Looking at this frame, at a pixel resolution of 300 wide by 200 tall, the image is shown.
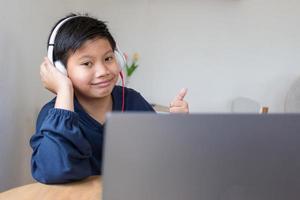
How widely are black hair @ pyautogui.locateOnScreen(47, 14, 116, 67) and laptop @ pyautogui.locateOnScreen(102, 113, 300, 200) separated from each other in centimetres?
58

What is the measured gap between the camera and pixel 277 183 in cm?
50

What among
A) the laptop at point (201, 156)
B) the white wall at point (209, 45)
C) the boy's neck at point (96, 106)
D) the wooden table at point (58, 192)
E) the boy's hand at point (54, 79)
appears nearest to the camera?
the laptop at point (201, 156)

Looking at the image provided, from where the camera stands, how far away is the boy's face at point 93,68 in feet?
3.13

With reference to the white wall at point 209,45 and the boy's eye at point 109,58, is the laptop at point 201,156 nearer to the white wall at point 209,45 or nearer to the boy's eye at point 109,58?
the boy's eye at point 109,58

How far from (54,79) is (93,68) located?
0.11 m

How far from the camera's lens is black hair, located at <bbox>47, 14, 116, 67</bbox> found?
96 centimetres

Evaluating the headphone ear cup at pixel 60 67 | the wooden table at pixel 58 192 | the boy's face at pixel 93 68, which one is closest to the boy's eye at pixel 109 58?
the boy's face at pixel 93 68

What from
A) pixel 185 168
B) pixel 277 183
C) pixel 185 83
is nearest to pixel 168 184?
pixel 185 168

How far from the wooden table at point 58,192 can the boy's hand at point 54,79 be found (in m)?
0.25

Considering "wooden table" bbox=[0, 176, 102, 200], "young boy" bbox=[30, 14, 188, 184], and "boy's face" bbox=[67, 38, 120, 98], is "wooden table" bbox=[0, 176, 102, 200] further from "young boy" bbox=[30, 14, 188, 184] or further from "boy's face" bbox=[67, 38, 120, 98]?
"boy's face" bbox=[67, 38, 120, 98]

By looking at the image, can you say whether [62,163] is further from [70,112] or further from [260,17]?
[260,17]

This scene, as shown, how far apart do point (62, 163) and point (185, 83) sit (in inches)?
57.6

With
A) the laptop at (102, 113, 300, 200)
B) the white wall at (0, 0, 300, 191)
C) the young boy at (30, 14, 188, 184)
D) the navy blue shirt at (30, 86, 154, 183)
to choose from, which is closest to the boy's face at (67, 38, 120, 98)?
the young boy at (30, 14, 188, 184)

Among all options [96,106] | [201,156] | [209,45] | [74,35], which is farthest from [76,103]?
[209,45]
